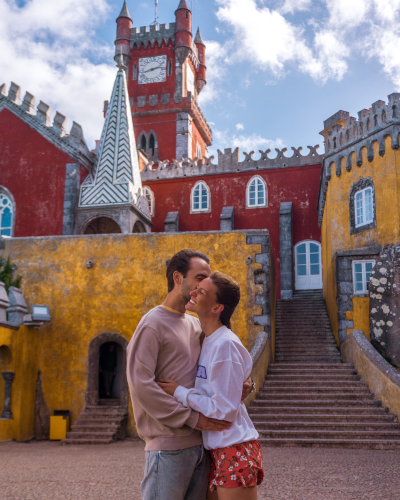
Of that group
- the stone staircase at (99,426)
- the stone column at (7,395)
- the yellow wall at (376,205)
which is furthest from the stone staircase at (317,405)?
the stone column at (7,395)

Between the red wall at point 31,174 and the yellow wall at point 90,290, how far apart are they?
20.5 ft

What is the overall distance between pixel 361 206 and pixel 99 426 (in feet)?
31.2

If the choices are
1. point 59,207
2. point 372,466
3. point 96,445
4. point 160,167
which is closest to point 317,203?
point 160,167

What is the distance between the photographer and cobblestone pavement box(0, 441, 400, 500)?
5.48m

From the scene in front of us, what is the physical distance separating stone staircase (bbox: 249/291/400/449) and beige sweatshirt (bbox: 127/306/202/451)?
21.4 ft

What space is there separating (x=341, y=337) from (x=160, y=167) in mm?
13372

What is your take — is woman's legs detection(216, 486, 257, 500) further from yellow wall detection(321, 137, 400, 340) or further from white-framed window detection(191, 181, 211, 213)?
white-framed window detection(191, 181, 211, 213)

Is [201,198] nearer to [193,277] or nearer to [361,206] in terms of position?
[361,206]

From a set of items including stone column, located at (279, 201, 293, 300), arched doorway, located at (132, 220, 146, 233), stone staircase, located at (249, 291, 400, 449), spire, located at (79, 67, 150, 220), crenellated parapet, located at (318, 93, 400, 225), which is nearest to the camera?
stone staircase, located at (249, 291, 400, 449)

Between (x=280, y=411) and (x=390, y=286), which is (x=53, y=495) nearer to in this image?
(x=280, y=411)

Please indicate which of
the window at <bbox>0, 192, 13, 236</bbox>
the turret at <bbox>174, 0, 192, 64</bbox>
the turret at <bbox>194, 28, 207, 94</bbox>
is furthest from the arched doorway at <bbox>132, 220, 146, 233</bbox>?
the turret at <bbox>194, 28, 207, 94</bbox>

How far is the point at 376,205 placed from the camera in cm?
1440

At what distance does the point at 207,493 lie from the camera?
9.22 feet

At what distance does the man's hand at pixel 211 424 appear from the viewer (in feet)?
8.43
